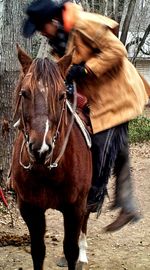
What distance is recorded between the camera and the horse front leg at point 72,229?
164 inches

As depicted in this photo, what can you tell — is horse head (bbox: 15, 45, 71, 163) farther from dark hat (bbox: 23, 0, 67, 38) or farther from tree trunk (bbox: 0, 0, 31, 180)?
tree trunk (bbox: 0, 0, 31, 180)

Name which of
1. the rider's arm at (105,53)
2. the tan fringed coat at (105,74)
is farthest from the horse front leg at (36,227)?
the rider's arm at (105,53)

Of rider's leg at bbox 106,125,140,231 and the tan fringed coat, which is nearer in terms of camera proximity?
the tan fringed coat

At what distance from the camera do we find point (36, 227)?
170 inches

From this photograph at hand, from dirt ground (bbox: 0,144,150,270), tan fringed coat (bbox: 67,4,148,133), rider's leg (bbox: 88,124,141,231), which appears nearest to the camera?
tan fringed coat (bbox: 67,4,148,133)

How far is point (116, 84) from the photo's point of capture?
4.50m

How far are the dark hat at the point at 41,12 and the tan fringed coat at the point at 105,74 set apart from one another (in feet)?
0.63

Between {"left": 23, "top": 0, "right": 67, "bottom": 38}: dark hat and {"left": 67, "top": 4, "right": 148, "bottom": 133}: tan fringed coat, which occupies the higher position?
{"left": 23, "top": 0, "right": 67, "bottom": 38}: dark hat

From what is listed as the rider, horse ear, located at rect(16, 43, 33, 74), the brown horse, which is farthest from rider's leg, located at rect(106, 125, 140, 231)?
horse ear, located at rect(16, 43, 33, 74)

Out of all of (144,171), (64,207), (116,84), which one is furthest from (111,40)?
(144,171)

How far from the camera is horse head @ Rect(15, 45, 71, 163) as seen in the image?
10.7 ft

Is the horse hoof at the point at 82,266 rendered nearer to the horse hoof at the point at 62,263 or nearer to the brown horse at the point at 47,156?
the horse hoof at the point at 62,263

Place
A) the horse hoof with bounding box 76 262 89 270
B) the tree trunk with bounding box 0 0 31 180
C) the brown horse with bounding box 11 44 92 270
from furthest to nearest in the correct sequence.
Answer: the tree trunk with bounding box 0 0 31 180, the horse hoof with bounding box 76 262 89 270, the brown horse with bounding box 11 44 92 270

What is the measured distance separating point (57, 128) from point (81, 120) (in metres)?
0.98
